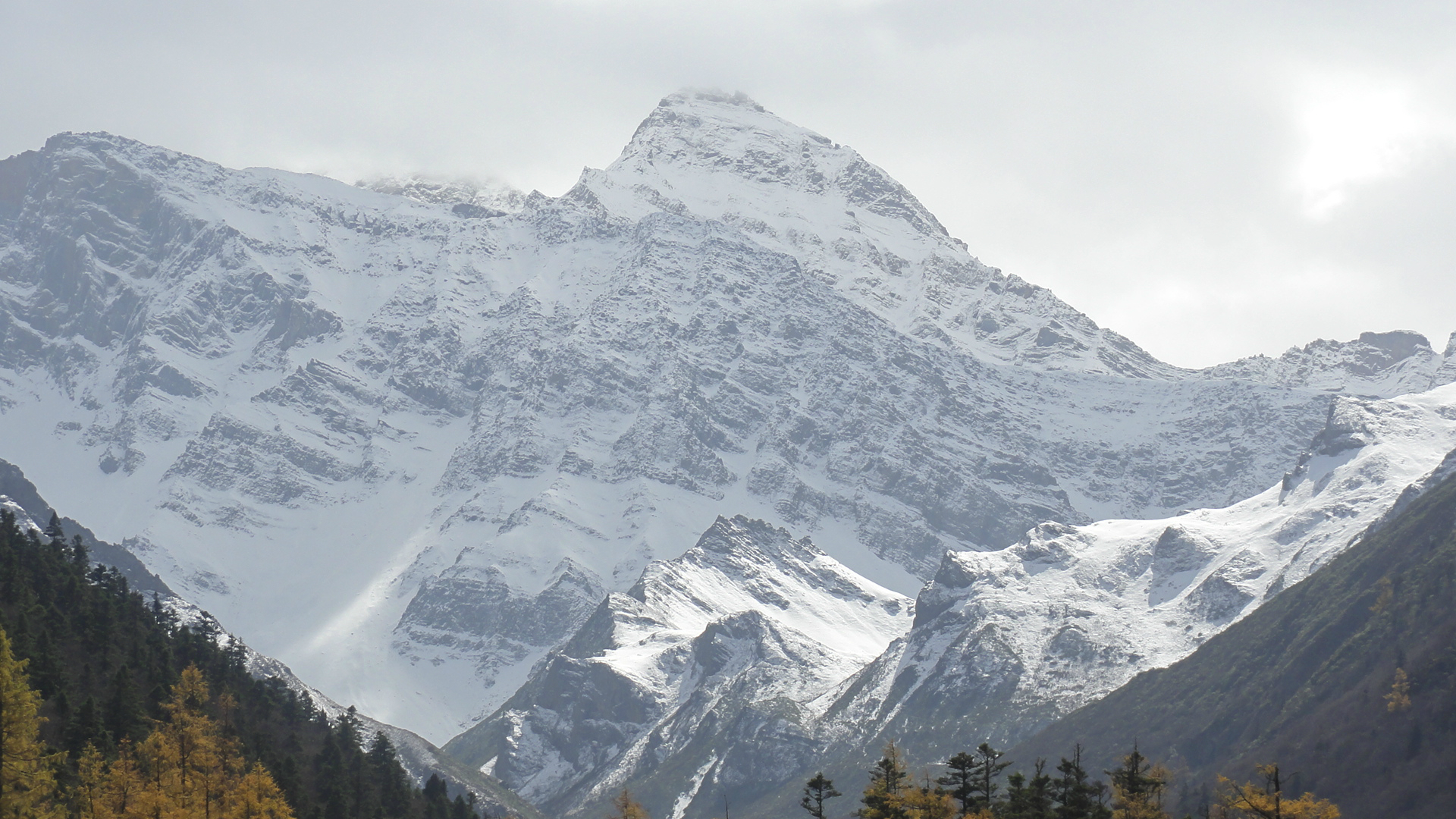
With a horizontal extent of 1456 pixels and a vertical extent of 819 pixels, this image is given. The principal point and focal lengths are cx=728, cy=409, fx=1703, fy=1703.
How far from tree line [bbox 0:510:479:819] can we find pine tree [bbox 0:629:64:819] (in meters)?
0.07

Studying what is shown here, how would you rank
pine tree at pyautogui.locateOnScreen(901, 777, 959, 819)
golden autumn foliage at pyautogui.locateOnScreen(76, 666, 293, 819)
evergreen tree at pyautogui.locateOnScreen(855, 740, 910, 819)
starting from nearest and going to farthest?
golden autumn foliage at pyautogui.locateOnScreen(76, 666, 293, 819) → evergreen tree at pyautogui.locateOnScreen(855, 740, 910, 819) → pine tree at pyautogui.locateOnScreen(901, 777, 959, 819)

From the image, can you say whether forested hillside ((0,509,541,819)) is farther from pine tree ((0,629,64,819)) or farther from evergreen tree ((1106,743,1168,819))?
evergreen tree ((1106,743,1168,819))

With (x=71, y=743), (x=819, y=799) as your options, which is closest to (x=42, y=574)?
(x=71, y=743)

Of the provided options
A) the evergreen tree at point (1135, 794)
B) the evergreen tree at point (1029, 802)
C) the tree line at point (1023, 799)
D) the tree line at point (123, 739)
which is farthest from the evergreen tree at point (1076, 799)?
the tree line at point (123, 739)

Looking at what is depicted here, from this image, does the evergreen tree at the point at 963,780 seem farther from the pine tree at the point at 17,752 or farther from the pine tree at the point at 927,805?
Answer: the pine tree at the point at 17,752

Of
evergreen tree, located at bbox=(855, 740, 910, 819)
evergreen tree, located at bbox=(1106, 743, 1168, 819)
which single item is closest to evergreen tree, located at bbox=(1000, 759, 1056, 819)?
evergreen tree, located at bbox=(1106, 743, 1168, 819)

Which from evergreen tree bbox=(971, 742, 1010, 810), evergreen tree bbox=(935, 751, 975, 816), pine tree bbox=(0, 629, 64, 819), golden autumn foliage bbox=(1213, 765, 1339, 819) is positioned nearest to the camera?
pine tree bbox=(0, 629, 64, 819)

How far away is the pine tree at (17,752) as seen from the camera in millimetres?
88625

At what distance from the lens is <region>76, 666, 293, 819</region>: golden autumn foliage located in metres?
102

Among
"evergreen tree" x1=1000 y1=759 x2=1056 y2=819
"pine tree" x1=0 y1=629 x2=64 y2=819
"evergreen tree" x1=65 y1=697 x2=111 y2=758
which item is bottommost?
"evergreen tree" x1=65 y1=697 x2=111 y2=758

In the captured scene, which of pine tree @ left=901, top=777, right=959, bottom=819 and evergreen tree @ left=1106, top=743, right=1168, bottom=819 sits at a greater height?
evergreen tree @ left=1106, top=743, right=1168, bottom=819

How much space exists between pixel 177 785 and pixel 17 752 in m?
17.5

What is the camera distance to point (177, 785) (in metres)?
105

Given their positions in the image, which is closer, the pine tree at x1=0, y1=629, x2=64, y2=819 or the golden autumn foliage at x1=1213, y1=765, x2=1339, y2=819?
the pine tree at x1=0, y1=629, x2=64, y2=819
